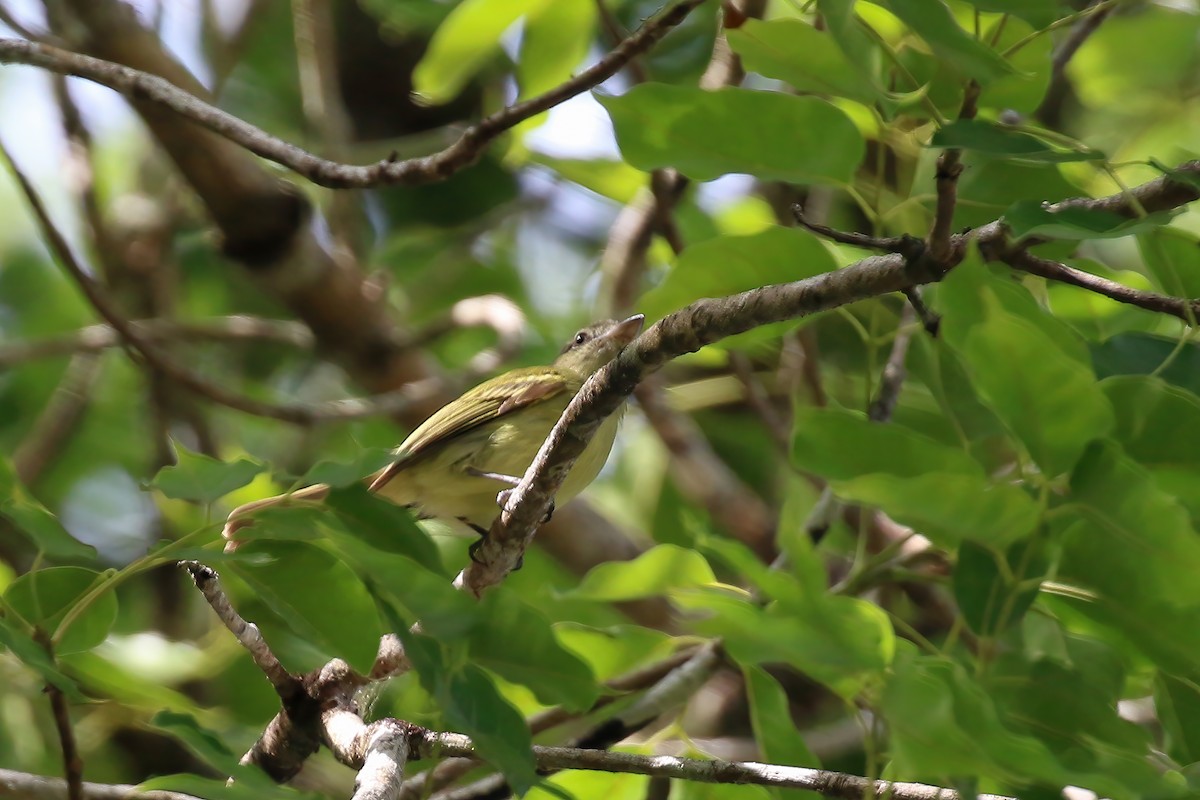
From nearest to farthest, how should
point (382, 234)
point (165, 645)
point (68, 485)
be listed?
point (165, 645), point (68, 485), point (382, 234)

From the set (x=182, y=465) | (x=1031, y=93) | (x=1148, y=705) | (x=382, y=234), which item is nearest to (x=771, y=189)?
(x=382, y=234)

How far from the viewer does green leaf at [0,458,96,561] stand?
208cm

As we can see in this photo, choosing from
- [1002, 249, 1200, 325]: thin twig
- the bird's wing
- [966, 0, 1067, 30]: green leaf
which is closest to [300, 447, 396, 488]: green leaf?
[1002, 249, 1200, 325]: thin twig

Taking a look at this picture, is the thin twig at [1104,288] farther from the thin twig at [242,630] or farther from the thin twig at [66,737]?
the thin twig at [66,737]

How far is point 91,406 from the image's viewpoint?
6.51 meters

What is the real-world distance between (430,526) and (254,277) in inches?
57.0

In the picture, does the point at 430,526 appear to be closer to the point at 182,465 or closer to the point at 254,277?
the point at 254,277

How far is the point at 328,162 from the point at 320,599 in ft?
3.99

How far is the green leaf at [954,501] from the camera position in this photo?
6.14 feet

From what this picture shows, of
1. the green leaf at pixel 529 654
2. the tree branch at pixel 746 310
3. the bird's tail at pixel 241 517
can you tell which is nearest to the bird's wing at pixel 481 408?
the tree branch at pixel 746 310

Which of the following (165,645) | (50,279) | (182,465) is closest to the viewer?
(182,465)

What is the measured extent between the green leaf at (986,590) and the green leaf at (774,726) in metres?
0.50

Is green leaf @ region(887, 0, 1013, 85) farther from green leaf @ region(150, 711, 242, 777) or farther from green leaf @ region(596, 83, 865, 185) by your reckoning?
green leaf @ region(150, 711, 242, 777)

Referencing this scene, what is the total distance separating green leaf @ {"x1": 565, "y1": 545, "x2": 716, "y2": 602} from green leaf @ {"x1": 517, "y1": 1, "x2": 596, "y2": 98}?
4.95 ft
